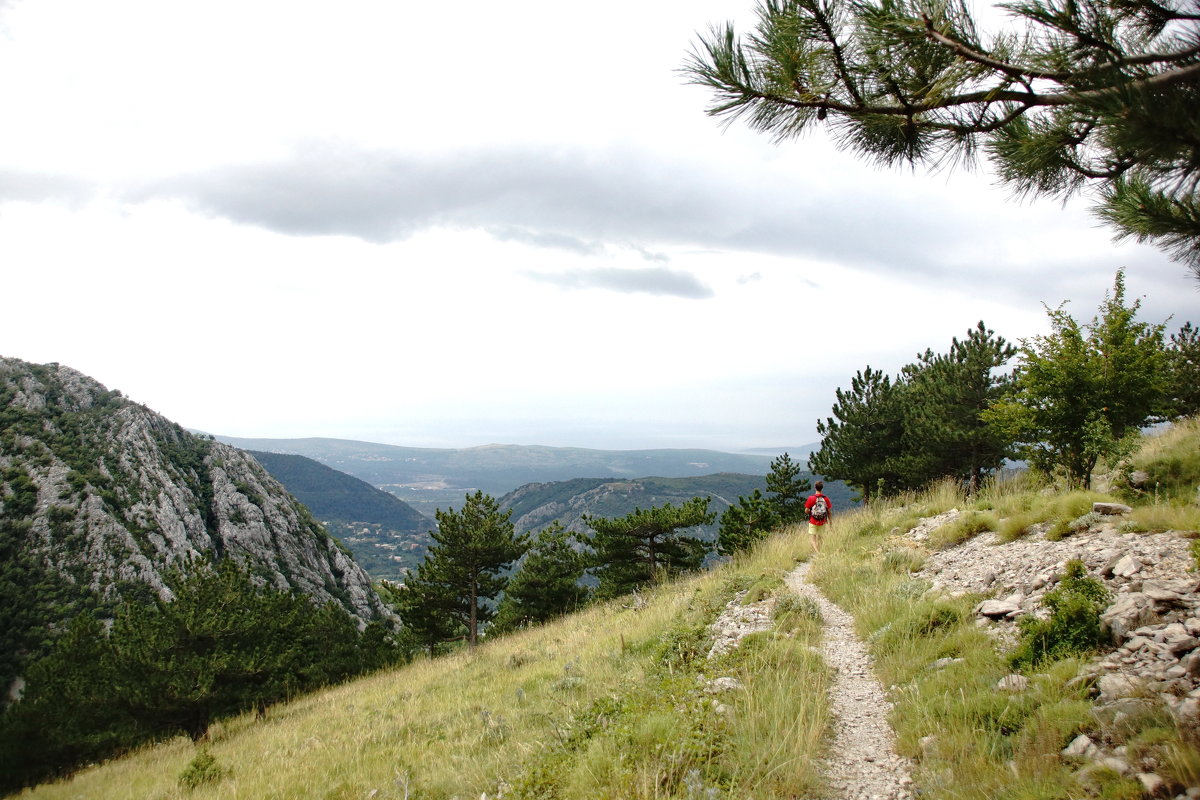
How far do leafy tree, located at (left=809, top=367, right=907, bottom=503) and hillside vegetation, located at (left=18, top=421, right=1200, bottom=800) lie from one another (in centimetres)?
1157

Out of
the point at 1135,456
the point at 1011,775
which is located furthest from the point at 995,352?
the point at 1011,775

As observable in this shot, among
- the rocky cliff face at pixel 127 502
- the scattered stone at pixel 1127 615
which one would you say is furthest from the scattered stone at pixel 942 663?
the rocky cliff face at pixel 127 502

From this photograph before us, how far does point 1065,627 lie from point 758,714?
2.93m

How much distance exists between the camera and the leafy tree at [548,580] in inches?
1329

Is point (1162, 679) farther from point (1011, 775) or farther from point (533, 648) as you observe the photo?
point (533, 648)

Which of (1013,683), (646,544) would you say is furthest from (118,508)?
(1013,683)

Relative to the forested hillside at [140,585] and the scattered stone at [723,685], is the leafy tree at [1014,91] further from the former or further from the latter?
the forested hillside at [140,585]

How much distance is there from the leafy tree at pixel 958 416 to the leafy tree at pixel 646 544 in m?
9.68

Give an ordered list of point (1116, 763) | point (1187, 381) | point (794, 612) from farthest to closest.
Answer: point (1187, 381) → point (794, 612) → point (1116, 763)

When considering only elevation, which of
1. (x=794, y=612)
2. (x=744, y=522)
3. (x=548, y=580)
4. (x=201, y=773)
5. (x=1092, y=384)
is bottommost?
(x=548, y=580)

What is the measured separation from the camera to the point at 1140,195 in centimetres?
464

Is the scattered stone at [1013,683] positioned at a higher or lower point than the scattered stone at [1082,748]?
lower

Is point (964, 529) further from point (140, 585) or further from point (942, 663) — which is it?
point (140, 585)

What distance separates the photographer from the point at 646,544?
→ 28.8 m
